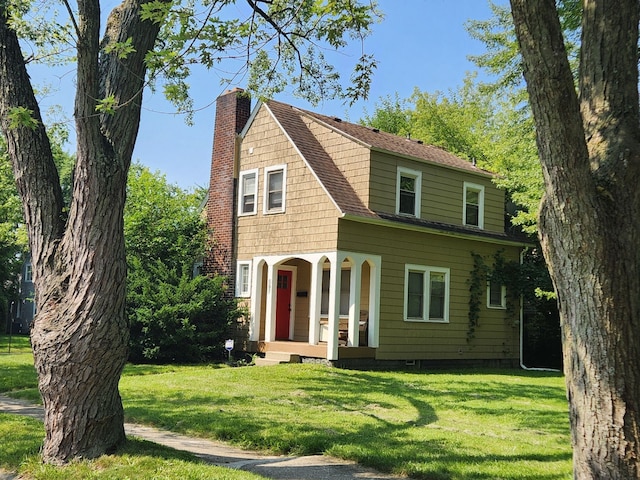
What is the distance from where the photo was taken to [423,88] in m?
42.4

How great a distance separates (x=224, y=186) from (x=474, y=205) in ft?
25.7

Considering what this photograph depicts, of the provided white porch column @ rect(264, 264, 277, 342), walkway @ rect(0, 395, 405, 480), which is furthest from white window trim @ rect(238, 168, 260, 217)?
walkway @ rect(0, 395, 405, 480)

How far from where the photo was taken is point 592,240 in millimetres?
4598

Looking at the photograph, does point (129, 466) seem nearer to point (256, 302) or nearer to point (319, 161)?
A: point (256, 302)

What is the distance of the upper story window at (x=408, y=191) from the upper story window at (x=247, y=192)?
4.24m

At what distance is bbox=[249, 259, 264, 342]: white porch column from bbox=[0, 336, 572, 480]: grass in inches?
124

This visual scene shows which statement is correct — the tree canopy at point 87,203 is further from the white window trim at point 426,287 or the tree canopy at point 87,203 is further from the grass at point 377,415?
the white window trim at point 426,287

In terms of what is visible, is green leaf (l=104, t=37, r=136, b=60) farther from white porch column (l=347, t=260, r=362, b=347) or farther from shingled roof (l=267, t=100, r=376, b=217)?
white porch column (l=347, t=260, r=362, b=347)

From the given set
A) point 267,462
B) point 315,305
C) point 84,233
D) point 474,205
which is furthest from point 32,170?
point 474,205

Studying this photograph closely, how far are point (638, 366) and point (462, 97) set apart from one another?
137 ft

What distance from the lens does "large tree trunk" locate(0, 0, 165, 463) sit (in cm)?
643

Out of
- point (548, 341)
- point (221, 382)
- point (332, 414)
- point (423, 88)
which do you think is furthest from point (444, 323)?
point (423, 88)

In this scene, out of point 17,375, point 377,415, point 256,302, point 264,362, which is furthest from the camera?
point 256,302

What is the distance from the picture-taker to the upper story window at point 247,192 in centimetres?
1998
